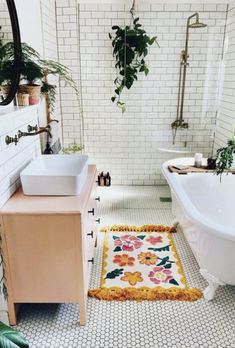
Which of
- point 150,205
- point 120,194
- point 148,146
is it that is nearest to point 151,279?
point 150,205

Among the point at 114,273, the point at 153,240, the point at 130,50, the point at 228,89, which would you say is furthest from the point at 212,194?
the point at 130,50

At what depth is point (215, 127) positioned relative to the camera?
13.5ft

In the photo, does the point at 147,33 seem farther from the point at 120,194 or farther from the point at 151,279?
the point at 151,279

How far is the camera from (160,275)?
2.46 metres

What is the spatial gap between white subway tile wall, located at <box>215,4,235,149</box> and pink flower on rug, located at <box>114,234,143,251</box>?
5.83 feet

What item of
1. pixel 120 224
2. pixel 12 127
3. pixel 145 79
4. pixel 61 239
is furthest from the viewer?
pixel 145 79

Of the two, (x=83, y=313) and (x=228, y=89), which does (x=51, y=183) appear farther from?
(x=228, y=89)

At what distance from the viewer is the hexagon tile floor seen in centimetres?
185

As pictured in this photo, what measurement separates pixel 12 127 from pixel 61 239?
80 centimetres

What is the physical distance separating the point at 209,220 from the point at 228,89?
2.28 m

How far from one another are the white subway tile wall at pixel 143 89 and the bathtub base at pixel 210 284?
2353 mm

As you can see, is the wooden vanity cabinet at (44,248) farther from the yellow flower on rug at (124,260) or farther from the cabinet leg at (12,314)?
the yellow flower on rug at (124,260)

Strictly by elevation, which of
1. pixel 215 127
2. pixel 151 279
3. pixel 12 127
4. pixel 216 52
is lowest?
pixel 151 279

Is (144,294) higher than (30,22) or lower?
lower
